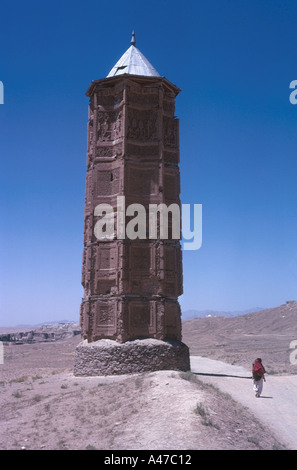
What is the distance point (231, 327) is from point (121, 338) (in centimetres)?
5208

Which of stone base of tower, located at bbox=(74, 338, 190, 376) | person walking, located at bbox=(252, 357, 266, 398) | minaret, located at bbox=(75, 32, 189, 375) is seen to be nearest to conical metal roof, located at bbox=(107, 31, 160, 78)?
minaret, located at bbox=(75, 32, 189, 375)

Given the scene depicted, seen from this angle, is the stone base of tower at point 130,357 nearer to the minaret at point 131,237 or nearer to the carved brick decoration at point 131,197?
the minaret at point 131,237

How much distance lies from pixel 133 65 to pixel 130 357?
1482 cm

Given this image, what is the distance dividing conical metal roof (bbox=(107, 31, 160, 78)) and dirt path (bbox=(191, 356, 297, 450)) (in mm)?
15437

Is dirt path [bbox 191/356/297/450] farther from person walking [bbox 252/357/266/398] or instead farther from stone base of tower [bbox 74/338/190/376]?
stone base of tower [bbox 74/338/190/376]

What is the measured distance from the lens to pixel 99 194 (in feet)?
66.9

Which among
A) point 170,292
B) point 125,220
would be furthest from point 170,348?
point 125,220

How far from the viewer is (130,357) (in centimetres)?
1769

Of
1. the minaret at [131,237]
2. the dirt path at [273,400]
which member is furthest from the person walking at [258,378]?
the minaret at [131,237]

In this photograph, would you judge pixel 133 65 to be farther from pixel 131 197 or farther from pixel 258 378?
pixel 258 378

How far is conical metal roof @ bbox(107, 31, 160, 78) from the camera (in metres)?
21.2

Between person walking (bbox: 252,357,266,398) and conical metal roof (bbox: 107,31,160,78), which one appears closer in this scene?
person walking (bbox: 252,357,266,398)

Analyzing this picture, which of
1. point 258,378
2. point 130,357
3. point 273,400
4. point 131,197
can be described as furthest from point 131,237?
point 273,400
